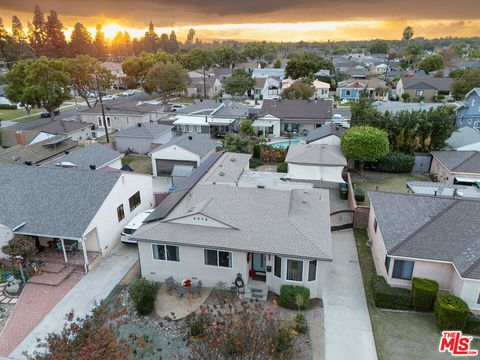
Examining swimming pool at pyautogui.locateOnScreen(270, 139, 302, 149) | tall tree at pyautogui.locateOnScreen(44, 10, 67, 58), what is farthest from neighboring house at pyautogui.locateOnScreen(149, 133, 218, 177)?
tall tree at pyautogui.locateOnScreen(44, 10, 67, 58)

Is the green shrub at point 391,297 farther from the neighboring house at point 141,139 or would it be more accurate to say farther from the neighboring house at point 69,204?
the neighboring house at point 141,139

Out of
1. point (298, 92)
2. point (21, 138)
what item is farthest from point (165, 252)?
point (298, 92)

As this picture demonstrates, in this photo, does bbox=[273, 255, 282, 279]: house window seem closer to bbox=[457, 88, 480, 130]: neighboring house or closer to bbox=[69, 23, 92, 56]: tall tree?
bbox=[457, 88, 480, 130]: neighboring house

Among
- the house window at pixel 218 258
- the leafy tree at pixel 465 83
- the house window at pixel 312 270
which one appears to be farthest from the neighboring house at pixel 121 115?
the leafy tree at pixel 465 83

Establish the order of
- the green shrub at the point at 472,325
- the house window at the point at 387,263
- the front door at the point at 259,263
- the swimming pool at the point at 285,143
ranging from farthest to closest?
the swimming pool at the point at 285,143, the front door at the point at 259,263, the house window at the point at 387,263, the green shrub at the point at 472,325

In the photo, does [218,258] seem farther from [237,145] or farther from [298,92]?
[298,92]

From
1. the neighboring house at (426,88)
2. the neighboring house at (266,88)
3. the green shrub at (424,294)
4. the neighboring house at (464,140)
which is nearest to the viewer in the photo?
the green shrub at (424,294)
